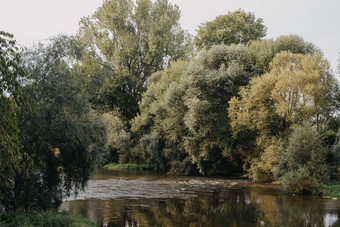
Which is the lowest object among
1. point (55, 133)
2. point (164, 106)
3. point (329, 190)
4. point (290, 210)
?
point (290, 210)

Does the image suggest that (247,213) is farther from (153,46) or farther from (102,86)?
(153,46)

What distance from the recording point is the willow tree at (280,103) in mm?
29516

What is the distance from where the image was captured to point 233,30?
5309cm

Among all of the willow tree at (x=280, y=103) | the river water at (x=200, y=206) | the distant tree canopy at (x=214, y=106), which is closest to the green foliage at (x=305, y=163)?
the river water at (x=200, y=206)

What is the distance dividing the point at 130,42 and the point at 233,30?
16163 mm

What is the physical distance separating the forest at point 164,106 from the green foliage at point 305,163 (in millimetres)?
84

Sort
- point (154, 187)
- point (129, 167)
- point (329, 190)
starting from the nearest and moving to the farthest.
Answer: point (329, 190) → point (154, 187) → point (129, 167)

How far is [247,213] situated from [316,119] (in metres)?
15.8

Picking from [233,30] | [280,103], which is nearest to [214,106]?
[280,103]

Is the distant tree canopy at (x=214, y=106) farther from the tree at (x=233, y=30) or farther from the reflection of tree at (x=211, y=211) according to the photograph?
the tree at (x=233, y=30)

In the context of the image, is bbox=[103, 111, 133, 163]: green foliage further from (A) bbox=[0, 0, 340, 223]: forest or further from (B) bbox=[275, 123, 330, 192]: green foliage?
(B) bbox=[275, 123, 330, 192]: green foliage

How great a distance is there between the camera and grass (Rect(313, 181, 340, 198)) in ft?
79.1

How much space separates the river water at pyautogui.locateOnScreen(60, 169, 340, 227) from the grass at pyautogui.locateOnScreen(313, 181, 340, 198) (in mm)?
1067

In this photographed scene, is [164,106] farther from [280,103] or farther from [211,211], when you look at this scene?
[211,211]
